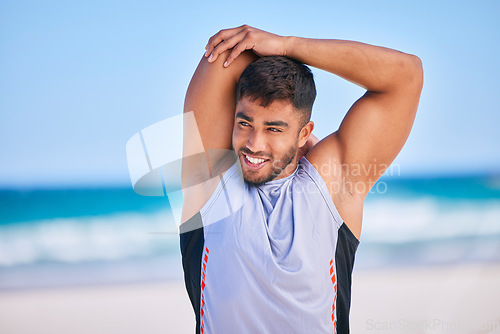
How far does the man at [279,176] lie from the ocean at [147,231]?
2.75m

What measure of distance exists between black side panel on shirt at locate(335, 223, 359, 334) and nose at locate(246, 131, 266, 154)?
0.31m

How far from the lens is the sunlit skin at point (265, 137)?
4.27 ft

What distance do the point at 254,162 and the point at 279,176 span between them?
11 cm

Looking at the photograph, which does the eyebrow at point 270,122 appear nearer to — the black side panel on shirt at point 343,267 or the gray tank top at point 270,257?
the gray tank top at point 270,257

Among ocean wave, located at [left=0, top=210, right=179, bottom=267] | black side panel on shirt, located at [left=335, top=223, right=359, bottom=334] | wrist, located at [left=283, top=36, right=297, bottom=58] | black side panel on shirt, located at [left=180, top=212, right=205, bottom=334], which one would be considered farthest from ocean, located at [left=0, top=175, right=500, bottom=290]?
wrist, located at [left=283, top=36, right=297, bottom=58]

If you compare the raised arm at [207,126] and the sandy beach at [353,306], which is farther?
the sandy beach at [353,306]

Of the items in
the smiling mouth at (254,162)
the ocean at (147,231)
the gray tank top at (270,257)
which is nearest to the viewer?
the gray tank top at (270,257)

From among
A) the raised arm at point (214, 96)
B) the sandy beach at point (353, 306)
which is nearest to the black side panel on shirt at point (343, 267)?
the raised arm at point (214, 96)

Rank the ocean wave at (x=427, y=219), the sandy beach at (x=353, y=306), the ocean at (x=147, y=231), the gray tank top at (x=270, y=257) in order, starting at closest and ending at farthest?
the gray tank top at (x=270, y=257), the sandy beach at (x=353, y=306), the ocean at (x=147, y=231), the ocean wave at (x=427, y=219)

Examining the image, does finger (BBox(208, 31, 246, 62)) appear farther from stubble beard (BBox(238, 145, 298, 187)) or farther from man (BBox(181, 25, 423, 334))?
stubble beard (BBox(238, 145, 298, 187))

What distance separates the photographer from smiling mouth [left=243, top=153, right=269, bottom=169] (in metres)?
1.35

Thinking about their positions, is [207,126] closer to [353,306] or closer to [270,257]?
[270,257]

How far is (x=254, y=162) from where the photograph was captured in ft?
4.43

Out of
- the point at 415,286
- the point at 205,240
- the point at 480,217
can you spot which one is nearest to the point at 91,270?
the point at 415,286
